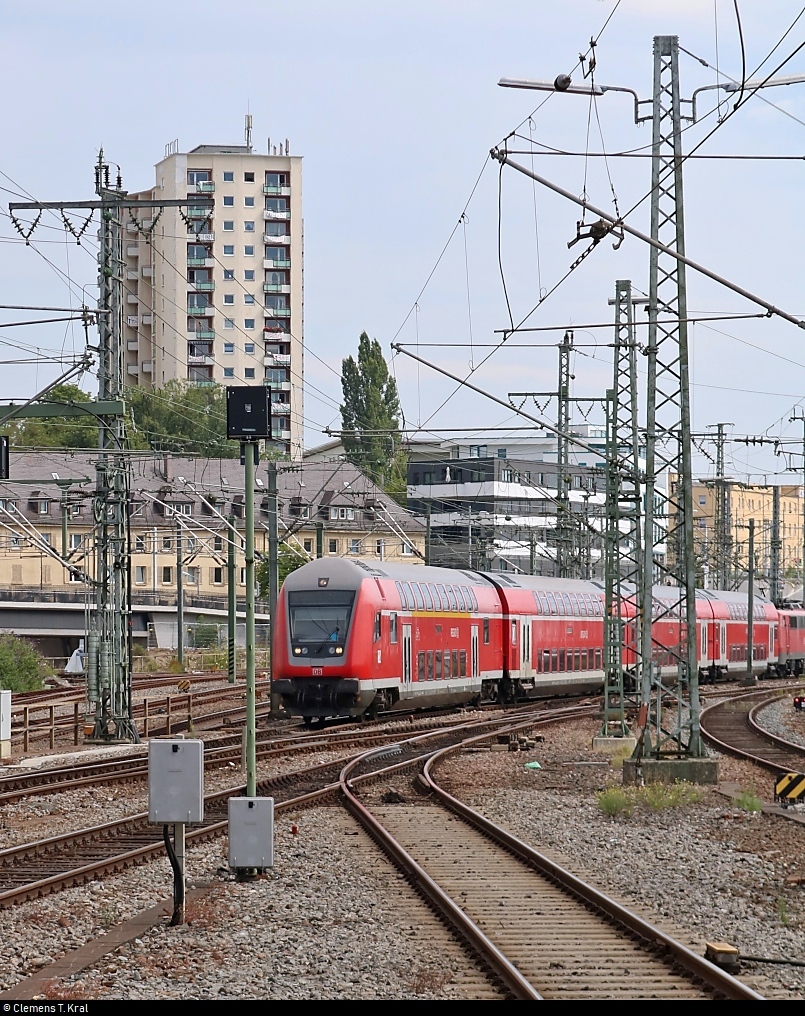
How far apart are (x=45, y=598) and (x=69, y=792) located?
194 ft

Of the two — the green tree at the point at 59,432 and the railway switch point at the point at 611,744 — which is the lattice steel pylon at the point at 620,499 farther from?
the green tree at the point at 59,432

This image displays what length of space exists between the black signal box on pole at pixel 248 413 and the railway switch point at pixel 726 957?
573 centimetres

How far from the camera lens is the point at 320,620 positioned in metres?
32.9

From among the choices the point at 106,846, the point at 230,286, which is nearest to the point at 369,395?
the point at 230,286

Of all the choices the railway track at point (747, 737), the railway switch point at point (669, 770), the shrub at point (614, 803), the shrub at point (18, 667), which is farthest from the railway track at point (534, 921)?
the shrub at point (18, 667)

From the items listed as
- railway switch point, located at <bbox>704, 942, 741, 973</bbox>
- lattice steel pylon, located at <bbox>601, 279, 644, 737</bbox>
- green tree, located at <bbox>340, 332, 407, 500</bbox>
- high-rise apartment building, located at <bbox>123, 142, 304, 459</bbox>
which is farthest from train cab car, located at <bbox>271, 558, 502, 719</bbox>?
high-rise apartment building, located at <bbox>123, 142, 304, 459</bbox>

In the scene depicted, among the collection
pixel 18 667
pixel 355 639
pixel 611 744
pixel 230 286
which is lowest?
pixel 18 667

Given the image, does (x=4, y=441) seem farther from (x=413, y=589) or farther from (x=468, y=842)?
(x=468, y=842)

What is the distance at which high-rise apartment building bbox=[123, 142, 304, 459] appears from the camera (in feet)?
403

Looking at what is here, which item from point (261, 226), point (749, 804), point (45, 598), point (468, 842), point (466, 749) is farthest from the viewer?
point (261, 226)

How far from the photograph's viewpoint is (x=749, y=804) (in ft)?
64.0

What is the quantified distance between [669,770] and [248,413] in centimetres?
1049

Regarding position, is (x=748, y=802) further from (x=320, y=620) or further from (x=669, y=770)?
(x=320, y=620)
